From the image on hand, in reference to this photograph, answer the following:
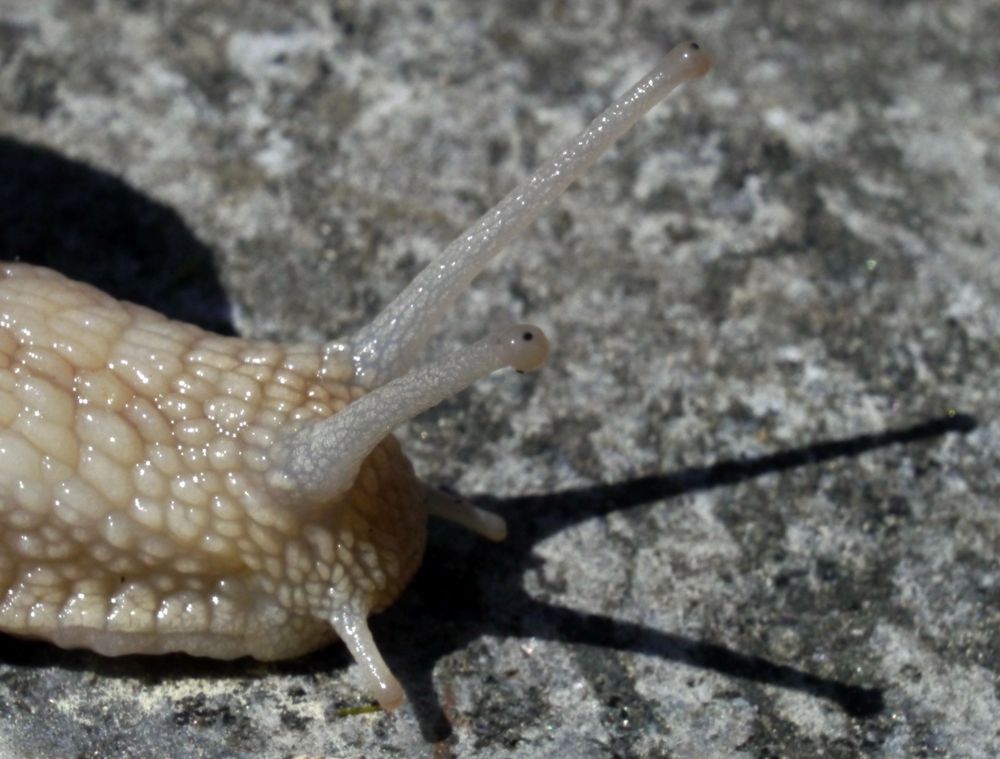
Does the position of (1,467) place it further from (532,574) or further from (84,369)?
(532,574)

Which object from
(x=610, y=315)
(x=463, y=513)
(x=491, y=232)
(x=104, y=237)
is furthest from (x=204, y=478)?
(x=610, y=315)

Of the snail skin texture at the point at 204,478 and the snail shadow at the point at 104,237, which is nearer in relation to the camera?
the snail skin texture at the point at 204,478

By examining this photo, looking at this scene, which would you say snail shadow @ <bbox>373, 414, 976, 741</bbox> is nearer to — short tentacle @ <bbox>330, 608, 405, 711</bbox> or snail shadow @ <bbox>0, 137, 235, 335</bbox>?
short tentacle @ <bbox>330, 608, 405, 711</bbox>

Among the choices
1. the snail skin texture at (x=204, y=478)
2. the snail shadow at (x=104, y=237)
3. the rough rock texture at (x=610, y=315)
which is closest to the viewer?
the snail skin texture at (x=204, y=478)

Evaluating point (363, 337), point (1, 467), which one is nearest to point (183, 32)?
point (363, 337)

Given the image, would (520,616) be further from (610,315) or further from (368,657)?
(610,315)

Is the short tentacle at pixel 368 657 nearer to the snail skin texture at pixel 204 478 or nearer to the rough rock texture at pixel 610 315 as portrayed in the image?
the snail skin texture at pixel 204 478

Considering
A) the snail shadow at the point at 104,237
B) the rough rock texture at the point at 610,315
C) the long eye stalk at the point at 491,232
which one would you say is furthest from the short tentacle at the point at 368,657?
the snail shadow at the point at 104,237
